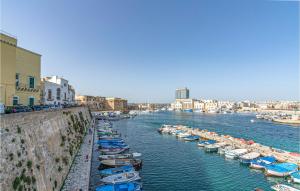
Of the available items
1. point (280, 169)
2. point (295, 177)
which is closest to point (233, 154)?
point (280, 169)

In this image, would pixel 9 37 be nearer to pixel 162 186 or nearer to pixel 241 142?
pixel 162 186

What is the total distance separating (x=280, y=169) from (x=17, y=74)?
35220 millimetres

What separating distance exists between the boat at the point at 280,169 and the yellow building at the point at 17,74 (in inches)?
1279

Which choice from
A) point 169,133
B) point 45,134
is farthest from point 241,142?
point 45,134

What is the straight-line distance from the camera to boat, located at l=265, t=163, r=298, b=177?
88.1 ft

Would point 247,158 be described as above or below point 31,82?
below

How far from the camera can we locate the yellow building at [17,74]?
19344 mm

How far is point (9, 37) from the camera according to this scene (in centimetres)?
2034

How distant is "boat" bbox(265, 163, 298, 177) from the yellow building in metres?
32.5

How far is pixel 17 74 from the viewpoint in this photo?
78.2 feet

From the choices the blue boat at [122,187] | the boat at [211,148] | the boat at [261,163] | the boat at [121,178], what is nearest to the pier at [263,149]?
the boat at [261,163]

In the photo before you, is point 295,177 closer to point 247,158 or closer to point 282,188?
point 282,188

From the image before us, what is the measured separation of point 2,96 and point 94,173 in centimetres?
1300

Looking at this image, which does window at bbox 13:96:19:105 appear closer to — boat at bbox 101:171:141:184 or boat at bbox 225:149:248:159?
boat at bbox 101:171:141:184
